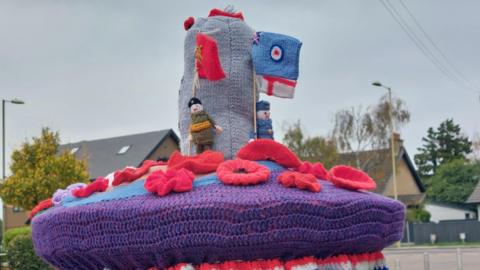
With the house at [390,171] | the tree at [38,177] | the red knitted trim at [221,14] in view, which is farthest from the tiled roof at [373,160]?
the red knitted trim at [221,14]

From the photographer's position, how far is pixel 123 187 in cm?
361

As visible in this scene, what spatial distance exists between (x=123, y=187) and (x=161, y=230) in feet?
1.72

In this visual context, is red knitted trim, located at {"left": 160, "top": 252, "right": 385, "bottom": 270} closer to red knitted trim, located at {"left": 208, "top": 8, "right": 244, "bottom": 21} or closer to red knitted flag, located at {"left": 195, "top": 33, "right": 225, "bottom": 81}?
red knitted flag, located at {"left": 195, "top": 33, "right": 225, "bottom": 81}

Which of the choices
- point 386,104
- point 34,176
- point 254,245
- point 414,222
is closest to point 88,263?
point 254,245

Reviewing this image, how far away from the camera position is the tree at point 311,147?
37.6 meters

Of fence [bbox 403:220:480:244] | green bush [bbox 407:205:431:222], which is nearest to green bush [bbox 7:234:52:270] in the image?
fence [bbox 403:220:480:244]

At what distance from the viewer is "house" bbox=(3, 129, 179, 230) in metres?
42.6

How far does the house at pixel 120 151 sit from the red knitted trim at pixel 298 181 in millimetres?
38032

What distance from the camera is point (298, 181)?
3355 mm

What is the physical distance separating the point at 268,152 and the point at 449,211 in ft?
187

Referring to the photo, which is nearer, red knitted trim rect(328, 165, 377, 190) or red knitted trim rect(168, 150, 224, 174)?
red knitted trim rect(168, 150, 224, 174)

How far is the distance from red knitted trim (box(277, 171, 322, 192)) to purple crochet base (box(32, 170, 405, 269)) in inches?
1.2

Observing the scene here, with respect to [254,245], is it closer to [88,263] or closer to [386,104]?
[88,263]

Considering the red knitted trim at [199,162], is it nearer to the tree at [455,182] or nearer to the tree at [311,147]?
the tree at [311,147]
